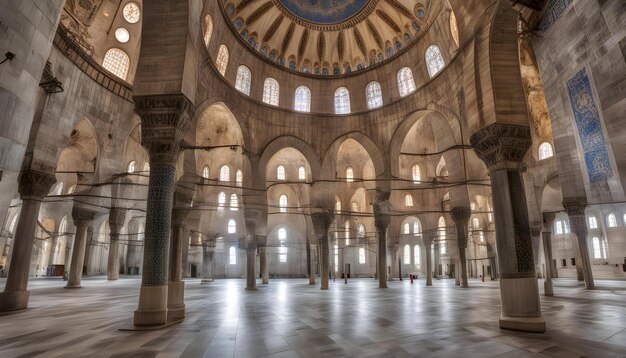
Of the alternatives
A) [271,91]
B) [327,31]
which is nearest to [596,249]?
[327,31]

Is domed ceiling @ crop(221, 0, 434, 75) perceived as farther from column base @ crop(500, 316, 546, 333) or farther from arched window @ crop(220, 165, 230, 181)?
column base @ crop(500, 316, 546, 333)

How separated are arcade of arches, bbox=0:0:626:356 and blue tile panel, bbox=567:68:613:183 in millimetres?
61

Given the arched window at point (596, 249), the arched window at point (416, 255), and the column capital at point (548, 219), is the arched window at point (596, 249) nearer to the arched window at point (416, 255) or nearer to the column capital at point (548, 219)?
the arched window at point (416, 255)

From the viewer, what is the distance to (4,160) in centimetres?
488

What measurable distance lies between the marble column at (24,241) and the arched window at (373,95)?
16.2 meters

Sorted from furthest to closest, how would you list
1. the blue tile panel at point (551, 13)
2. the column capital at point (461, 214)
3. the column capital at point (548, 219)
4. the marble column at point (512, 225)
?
the column capital at point (548, 219) → the column capital at point (461, 214) → the blue tile panel at point (551, 13) → the marble column at point (512, 225)

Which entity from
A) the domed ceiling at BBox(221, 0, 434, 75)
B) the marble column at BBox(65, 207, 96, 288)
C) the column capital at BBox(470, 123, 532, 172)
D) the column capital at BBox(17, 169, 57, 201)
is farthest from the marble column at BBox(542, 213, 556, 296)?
the marble column at BBox(65, 207, 96, 288)

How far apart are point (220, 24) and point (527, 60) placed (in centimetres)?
1504

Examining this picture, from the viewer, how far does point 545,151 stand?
20.6 metres

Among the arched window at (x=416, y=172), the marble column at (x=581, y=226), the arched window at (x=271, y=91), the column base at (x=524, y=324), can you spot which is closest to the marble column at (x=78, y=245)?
the arched window at (x=271, y=91)

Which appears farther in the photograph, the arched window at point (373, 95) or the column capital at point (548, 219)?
the arched window at point (373, 95)

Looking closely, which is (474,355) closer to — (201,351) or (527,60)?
(201,351)

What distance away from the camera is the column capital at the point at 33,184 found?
10656mm

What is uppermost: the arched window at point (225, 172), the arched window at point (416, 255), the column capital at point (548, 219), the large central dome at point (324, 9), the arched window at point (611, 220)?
the large central dome at point (324, 9)
